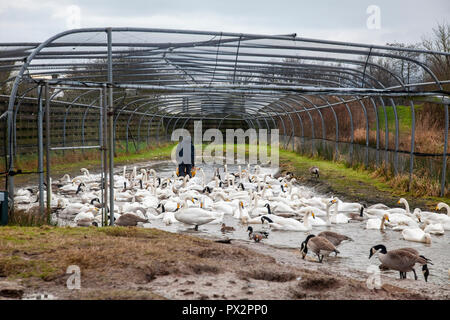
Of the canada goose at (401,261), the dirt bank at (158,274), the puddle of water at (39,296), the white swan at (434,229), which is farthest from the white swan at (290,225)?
the puddle of water at (39,296)

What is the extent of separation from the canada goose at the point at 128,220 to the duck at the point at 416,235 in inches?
211

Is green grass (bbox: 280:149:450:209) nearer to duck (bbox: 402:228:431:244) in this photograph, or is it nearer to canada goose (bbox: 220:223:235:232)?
duck (bbox: 402:228:431:244)

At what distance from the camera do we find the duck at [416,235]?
921cm

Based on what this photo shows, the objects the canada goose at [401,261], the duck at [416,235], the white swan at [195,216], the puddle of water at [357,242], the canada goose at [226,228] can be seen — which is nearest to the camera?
the canada goose at [401,261]

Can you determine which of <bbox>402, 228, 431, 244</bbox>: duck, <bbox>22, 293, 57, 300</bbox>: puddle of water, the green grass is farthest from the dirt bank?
the green grass

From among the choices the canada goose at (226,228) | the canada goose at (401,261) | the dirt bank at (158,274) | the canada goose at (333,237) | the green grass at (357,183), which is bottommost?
the canada goose at (226,228)

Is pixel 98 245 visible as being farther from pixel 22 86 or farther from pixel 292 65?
pixel 22 86

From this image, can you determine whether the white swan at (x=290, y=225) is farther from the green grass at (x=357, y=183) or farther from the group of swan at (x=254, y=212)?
the green grass at (x=357, y=183)

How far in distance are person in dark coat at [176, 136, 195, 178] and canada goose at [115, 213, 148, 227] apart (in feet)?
28.5

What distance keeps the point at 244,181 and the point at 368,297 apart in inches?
569

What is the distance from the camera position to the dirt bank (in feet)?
15.0

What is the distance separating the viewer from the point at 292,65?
14.6 meters

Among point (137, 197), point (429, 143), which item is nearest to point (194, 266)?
point (137, 197)

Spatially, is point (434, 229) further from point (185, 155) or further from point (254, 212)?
point (185, 155)
